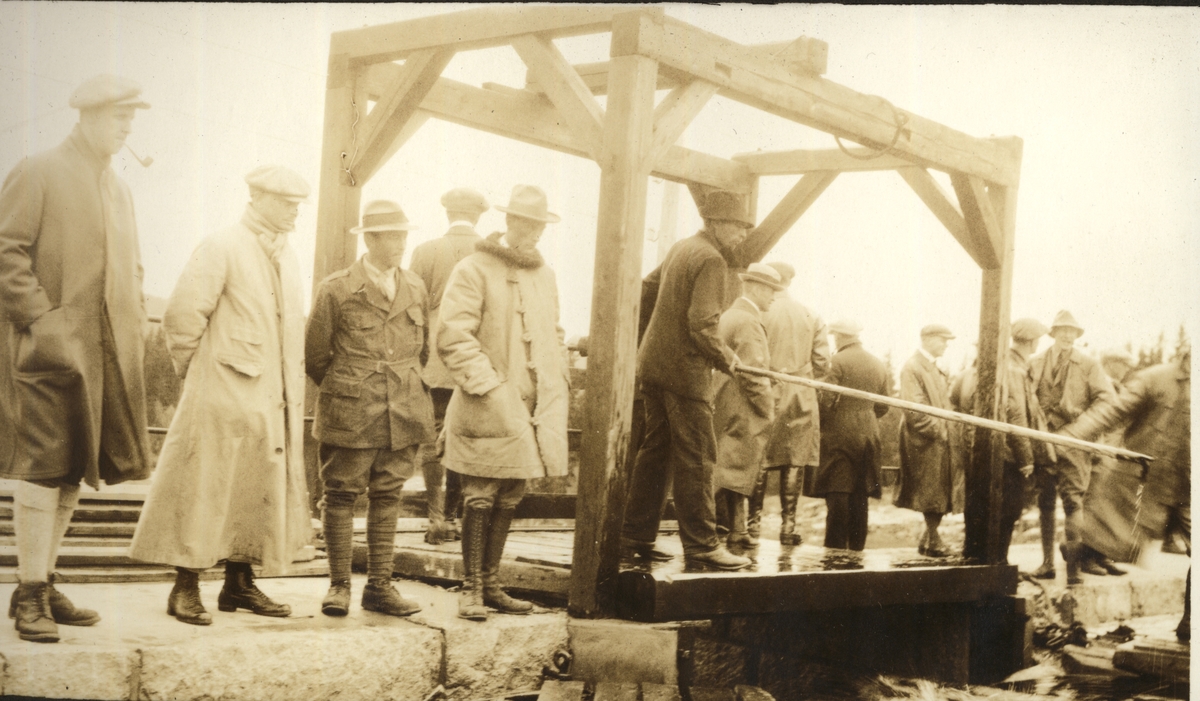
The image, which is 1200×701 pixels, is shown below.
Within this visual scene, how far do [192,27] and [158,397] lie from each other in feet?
6.35

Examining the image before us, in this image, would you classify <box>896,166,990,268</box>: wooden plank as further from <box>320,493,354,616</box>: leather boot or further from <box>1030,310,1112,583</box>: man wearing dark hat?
<box>320,493,354,616</box>: leather boot

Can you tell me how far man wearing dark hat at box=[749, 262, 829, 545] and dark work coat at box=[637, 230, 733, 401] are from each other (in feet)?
7.48

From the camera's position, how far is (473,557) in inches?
230

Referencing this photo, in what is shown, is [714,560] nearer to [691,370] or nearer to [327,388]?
[691,370]

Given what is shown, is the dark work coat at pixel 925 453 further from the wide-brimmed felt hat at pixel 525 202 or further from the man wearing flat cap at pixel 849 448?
the wide-brimmed felt hat at pixel 525 202

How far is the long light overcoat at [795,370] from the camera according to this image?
28.7ft

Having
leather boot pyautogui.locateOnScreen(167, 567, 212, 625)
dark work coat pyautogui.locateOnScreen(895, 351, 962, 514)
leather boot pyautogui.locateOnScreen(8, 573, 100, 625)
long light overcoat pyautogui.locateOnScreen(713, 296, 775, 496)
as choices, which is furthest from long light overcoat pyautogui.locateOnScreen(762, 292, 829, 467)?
leather boot pyautogui.locateOnScreen(8, 573, 100, 625)

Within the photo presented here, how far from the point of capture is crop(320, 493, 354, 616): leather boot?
5547 millimetres

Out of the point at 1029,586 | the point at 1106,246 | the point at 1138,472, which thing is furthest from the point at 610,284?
the point at 1029,586

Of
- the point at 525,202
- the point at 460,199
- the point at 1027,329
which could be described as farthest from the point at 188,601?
the point at 1027,329

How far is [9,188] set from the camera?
5125 millimetres

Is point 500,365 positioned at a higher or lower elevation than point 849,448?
higher

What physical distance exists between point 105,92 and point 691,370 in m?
3.23

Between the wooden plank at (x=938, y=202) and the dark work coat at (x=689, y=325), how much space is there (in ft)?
9.06
